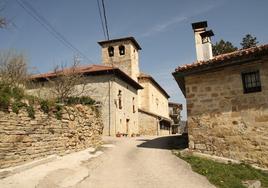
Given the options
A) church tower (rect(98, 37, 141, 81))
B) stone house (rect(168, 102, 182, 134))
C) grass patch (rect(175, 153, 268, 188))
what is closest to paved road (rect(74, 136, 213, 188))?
grass patch (rect(175, 153, 268, 188))

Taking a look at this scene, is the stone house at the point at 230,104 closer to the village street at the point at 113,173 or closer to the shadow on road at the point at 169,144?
the village street at the point at 113,173

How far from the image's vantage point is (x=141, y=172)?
10133 mm

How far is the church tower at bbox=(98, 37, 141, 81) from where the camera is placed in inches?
1348

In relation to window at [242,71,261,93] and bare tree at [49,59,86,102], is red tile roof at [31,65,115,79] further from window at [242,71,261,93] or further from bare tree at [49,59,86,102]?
window at [242,71,261,93]

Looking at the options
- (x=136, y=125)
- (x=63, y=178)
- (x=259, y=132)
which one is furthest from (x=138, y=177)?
(x=136, y=125)

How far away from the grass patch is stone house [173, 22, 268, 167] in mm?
696

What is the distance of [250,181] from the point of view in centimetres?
918

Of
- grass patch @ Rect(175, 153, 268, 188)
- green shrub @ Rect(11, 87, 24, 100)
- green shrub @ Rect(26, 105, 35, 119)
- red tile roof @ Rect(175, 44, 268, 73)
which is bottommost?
grass patch @ Rect(175, 153, 268, 188)

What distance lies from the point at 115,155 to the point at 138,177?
4351 mm

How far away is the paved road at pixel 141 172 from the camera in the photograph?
871 centimetres

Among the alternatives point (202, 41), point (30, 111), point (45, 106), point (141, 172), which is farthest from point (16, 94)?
point (202, 41)

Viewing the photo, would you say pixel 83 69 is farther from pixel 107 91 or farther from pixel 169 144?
pixel 169 144

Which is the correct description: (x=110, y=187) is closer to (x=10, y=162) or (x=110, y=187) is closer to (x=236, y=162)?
(x=10, y=162)

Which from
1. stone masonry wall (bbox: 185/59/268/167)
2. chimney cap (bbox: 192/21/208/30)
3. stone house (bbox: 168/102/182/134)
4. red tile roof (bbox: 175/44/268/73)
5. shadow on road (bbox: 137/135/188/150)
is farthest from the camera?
stone house (bbox: 168/102/182/134)
